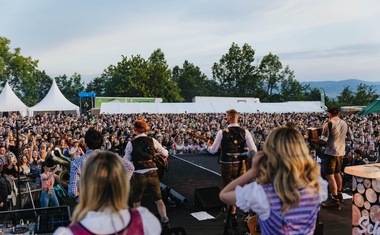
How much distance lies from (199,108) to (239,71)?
3946cm

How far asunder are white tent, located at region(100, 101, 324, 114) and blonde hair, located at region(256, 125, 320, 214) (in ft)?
80.3

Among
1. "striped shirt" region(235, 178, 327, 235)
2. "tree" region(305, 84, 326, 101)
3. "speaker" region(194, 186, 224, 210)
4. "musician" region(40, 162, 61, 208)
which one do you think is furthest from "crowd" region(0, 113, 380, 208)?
"tree" region(305, 84, 326, 101)

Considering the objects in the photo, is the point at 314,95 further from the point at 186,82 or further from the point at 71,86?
the point at 71,86

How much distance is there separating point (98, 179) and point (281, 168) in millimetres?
818

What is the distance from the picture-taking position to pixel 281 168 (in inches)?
65.5

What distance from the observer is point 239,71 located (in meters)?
65.9

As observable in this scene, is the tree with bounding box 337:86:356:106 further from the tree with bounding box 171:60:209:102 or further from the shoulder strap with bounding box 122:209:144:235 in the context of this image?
the shoulder strap with bounding box 122:209:144:235

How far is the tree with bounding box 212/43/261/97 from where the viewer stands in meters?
65.6

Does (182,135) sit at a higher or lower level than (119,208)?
lower

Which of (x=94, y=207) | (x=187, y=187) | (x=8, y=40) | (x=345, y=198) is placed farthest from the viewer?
(x=8, y=40)

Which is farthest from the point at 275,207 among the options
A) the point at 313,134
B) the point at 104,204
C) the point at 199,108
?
the point at 199,108

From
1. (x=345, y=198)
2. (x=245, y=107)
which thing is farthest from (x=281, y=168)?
(x=245, y=107)

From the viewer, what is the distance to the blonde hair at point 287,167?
1.66 m

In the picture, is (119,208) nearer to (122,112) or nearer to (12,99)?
(122,112)
